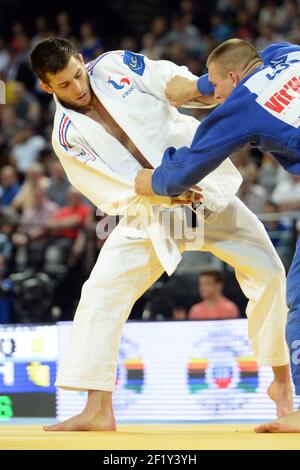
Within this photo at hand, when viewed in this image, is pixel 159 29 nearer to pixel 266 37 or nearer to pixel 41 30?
pixel 41 30

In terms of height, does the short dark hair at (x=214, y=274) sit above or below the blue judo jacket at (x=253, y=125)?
below

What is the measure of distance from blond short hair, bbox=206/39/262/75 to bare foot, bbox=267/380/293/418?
1.49 meters

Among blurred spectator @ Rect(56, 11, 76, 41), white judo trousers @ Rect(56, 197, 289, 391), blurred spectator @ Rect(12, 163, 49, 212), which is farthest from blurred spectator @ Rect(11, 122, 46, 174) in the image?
white judo trousers @ Rect(56, 197, 289, 391)

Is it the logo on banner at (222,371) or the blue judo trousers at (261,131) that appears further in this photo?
the logo on banner at (222,371)

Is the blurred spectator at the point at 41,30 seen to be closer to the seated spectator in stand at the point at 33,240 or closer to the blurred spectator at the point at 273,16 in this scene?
the blurred spectator at the point at 273,16

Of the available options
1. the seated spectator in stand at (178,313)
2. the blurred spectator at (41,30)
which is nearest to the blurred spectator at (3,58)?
the blurred spectator at (41,30)

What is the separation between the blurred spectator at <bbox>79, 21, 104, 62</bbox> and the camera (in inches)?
496

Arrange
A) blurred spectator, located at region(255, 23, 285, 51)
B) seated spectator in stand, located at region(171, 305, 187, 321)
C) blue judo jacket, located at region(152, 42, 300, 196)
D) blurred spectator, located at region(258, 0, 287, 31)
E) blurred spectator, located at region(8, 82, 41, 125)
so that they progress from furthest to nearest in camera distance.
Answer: blurred spectator, located at region(8, 82, 41, 125) < blurred spectator, located at region(258, 0, 287, 31) < blurred spectator, located at region(255, 23, 285, 51) < seated spectator in stand, located at region(171, 305, 187, 321) < blue judo jacket, located at region(152, 42, 300, 196)

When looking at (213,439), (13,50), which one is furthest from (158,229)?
(13,50)

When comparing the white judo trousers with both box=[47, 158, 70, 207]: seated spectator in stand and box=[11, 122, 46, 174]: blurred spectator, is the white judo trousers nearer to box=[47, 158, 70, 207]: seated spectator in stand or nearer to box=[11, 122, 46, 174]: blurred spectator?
box=[47, 158, 70, 207]: seated spectator in stand

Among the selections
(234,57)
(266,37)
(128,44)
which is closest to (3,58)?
(128,44)

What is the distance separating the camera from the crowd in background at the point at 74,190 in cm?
746

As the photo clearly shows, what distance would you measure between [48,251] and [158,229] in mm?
4970

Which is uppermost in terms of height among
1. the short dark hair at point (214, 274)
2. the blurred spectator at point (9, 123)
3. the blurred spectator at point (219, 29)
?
the blurred spectator at point (219, 29)
